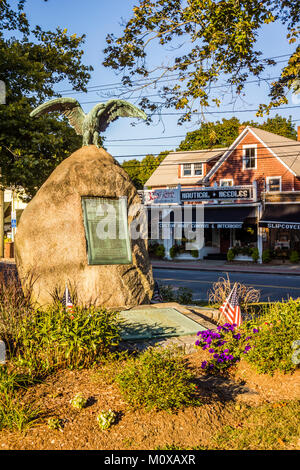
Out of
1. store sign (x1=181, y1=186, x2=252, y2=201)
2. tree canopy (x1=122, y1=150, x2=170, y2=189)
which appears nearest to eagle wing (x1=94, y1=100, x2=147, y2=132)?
store sign (x1=181, y1=186, x2=252, y2=201)

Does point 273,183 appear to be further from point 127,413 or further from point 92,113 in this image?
point 127,413

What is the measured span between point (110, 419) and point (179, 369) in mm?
984

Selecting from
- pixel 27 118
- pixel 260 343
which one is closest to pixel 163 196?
pixel 27 118

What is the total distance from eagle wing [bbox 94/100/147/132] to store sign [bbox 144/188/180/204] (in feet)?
73.3

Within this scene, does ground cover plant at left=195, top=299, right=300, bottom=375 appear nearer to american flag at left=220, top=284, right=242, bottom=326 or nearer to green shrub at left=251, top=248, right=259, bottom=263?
american flag at left=220, top=284, right=242, bottom=326

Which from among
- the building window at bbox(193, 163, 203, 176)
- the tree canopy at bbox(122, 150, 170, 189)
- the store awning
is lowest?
the store awning

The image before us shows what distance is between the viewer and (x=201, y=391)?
486 cm

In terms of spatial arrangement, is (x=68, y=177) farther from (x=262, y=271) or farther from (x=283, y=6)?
(x=262, y=271)

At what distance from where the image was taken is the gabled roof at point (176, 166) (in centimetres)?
3597

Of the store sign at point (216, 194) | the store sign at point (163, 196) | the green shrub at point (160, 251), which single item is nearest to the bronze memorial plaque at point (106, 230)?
the store sign at point (216, 194)

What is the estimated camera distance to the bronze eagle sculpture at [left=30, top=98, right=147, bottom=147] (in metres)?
9.27

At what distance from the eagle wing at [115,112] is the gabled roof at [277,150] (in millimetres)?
22901

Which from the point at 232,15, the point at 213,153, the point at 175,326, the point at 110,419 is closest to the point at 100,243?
the point at 175,326

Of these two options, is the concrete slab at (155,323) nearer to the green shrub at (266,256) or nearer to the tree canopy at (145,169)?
the green shrub at (266,256)
